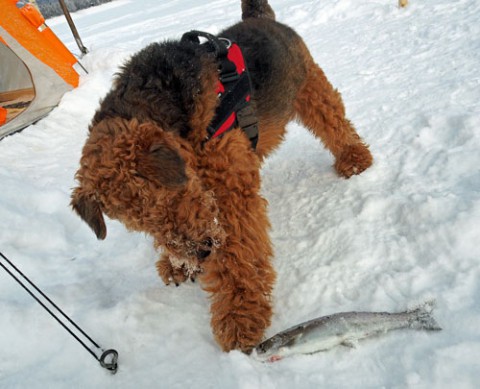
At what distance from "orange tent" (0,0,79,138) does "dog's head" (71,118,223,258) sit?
4.60 metres

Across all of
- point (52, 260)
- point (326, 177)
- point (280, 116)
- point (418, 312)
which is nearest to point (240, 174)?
point (280, 116)

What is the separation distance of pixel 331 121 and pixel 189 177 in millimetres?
1848

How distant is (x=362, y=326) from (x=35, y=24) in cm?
641

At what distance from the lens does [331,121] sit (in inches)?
119

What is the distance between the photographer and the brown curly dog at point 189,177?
1531 mm

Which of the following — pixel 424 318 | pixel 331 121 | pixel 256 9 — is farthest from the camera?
pixel 256 9

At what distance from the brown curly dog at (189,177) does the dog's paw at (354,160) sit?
92 centimetres

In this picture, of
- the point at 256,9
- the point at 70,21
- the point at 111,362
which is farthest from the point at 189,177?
the point at 70,21

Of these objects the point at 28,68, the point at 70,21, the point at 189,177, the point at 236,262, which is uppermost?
the point at 189,177

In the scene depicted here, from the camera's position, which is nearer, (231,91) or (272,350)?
(272,350)

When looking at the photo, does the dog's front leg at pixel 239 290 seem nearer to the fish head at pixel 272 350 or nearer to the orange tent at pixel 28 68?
the fish head at pixel 272 350

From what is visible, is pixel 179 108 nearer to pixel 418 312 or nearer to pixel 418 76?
pixel 418 312

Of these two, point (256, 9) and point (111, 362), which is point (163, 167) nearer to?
point (111, 362)

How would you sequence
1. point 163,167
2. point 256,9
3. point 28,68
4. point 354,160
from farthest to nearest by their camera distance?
point 28,68 → point 256,9 → point 354,160 → point 163,167
